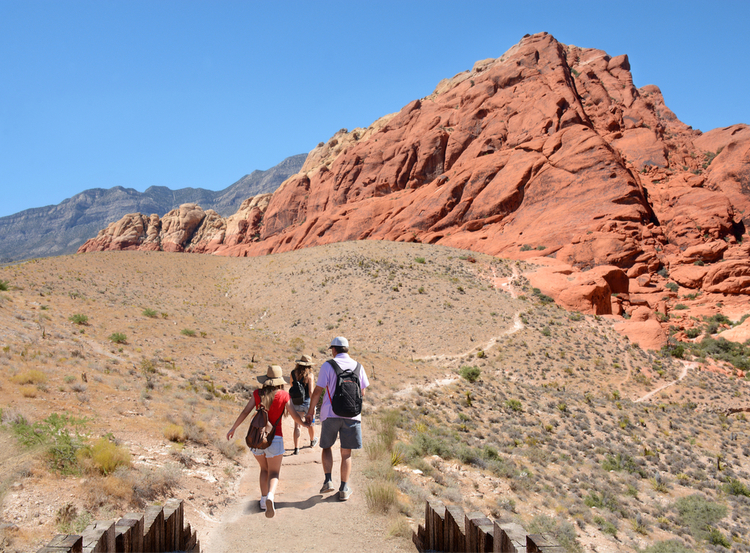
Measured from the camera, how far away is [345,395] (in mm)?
5566

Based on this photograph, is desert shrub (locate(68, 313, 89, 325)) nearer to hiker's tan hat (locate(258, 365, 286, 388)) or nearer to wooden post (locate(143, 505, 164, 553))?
hiker's tan hat (locate(258, 365, 286, 388))

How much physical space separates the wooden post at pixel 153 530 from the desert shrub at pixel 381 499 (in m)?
2.64

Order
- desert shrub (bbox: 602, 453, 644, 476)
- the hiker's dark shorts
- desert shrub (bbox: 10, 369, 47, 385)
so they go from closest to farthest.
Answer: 1. the hiker's dark shorts
2. desert shrub (bbox: 10, 369, 47, 385)
3. desert shrub (bbox: 602, 453, 644, 476)

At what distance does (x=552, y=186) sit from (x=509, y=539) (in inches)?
1710

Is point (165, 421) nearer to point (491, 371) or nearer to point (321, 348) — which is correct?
point (321, 348)

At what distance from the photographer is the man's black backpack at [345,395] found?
5.55 m

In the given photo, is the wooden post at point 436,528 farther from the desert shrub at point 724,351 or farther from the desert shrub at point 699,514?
the desert shrub at point 724,351

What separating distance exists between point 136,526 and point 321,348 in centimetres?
1737

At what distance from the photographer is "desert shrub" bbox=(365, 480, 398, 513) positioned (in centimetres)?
557

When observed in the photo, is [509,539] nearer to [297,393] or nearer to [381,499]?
[381,499]

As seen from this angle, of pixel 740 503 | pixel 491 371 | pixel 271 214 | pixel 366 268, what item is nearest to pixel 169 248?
pixel 271 214

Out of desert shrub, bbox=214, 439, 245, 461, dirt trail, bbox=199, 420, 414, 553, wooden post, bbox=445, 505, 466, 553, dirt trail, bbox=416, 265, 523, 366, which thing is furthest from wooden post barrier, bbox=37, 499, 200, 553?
dirt trail, bbox=416, 265, 523, 366

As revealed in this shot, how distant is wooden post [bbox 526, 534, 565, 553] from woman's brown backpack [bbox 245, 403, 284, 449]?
10.6 ft

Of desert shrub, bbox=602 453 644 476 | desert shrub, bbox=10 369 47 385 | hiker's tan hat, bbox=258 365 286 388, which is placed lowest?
desert shrub, bbox=602 453 644 476
